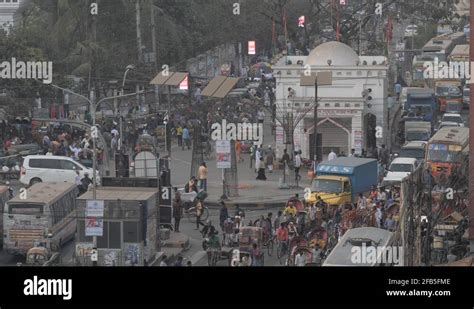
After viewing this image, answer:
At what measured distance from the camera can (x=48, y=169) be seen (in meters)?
35.6

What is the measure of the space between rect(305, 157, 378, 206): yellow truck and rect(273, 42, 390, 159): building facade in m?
5.82

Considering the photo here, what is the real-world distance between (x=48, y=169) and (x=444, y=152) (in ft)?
31.1

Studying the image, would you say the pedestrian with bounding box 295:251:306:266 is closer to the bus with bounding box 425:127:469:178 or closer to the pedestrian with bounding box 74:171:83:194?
the pedestrian with bounding box 74:171:83:194

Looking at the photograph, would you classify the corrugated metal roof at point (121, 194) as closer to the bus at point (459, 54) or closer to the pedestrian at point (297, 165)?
the pedestrian at point (297, 165)

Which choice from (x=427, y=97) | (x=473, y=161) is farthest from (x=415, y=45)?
(x=473, y=161)

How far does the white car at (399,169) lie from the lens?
34.9 metres

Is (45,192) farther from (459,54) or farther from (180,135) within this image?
(459,54)

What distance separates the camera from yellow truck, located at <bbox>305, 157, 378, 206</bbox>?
3256 cm

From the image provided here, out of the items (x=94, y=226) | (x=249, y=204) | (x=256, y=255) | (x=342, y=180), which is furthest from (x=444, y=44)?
(x=94, y=226)

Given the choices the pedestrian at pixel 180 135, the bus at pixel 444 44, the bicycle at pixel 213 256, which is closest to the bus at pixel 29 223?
the bicycle at pixel 213 256

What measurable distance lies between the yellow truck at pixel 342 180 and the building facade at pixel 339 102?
5.82m

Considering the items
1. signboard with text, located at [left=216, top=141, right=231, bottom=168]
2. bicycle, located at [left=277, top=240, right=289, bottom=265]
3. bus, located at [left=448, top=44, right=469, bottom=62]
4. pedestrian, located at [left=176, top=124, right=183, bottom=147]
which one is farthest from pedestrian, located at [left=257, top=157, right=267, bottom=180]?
bus, located at [left=448, top=44, right=469, bottom=62]

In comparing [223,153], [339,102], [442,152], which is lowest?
[442,152]
